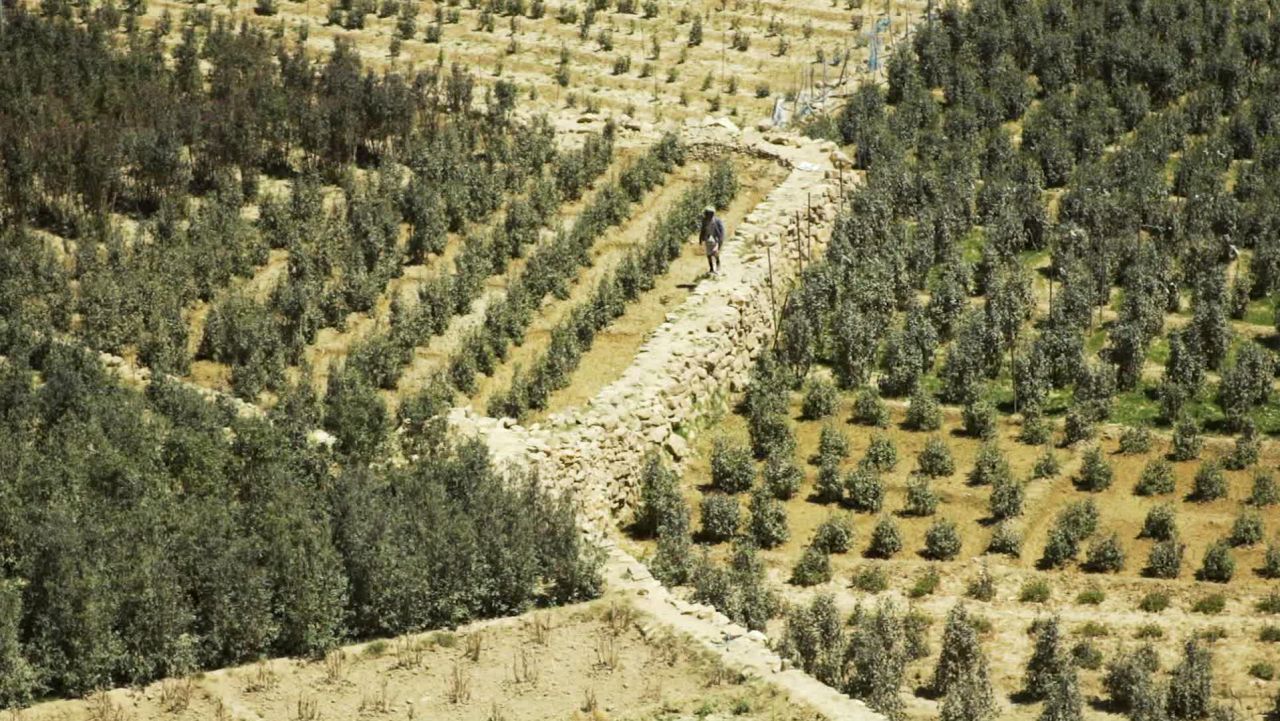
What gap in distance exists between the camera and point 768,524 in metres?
25.1

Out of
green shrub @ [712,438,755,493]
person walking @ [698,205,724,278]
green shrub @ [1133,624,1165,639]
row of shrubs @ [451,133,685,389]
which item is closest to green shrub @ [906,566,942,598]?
green shrub @ [1133,624,1165,639]

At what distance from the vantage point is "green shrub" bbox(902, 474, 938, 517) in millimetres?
25766

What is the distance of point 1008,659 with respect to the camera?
72.5 feet

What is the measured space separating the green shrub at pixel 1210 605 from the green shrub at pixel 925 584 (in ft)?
10.1

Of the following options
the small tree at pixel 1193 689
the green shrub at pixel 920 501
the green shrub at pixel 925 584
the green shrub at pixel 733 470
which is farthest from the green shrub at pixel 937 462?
the small tree at pixel 1193 689

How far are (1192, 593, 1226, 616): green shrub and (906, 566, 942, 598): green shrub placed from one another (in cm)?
309

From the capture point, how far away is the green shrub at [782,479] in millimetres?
26391

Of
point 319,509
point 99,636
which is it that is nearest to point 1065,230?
point 319,509

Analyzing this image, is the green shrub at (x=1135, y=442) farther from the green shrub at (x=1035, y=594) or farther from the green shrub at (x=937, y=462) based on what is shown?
the green shrub at (x=1035, y=594)

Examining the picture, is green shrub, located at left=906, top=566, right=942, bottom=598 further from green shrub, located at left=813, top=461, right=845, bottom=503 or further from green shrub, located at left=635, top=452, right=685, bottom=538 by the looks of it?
green shrub, located at left=635, top=452, right=685, bottom=538

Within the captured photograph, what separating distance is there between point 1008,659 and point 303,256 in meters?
13.2

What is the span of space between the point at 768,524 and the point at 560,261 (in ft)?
24.9

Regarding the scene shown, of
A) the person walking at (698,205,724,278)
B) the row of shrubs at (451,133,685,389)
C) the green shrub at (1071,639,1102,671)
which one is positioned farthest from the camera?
the person walking at (698,205,724,278)

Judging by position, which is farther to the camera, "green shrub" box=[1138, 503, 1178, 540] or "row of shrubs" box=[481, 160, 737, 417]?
"row of shrubs" box=[481, 160, 737, 417]
